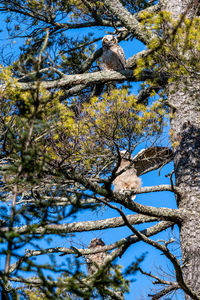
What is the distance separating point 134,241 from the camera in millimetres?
4773

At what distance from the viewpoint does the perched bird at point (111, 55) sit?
26.1 ft

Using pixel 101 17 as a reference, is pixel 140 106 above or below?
below

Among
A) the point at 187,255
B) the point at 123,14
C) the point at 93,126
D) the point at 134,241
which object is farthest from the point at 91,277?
the point at 123,14

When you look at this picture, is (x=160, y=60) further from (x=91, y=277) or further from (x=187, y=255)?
(x=91, y=277)

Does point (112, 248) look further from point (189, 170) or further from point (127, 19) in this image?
point (127, 19)

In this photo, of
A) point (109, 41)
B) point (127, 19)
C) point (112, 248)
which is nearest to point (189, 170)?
point (112, 248)

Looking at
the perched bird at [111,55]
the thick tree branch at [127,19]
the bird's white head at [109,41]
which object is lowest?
the thick tree branch at [127,19]

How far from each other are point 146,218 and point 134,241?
458 mm

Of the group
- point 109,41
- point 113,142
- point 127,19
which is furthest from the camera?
point 109,41

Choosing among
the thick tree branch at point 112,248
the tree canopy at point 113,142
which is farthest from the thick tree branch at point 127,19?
the thick tree branch at point 112,248

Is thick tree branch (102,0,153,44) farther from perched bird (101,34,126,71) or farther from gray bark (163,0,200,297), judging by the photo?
perched bird (101,34,126,71)

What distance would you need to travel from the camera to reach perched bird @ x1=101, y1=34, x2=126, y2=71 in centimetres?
796

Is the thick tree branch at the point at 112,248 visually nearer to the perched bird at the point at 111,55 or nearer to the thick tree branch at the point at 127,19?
the thick tree branch at the point at 127,19

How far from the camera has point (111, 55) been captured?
7.96m
